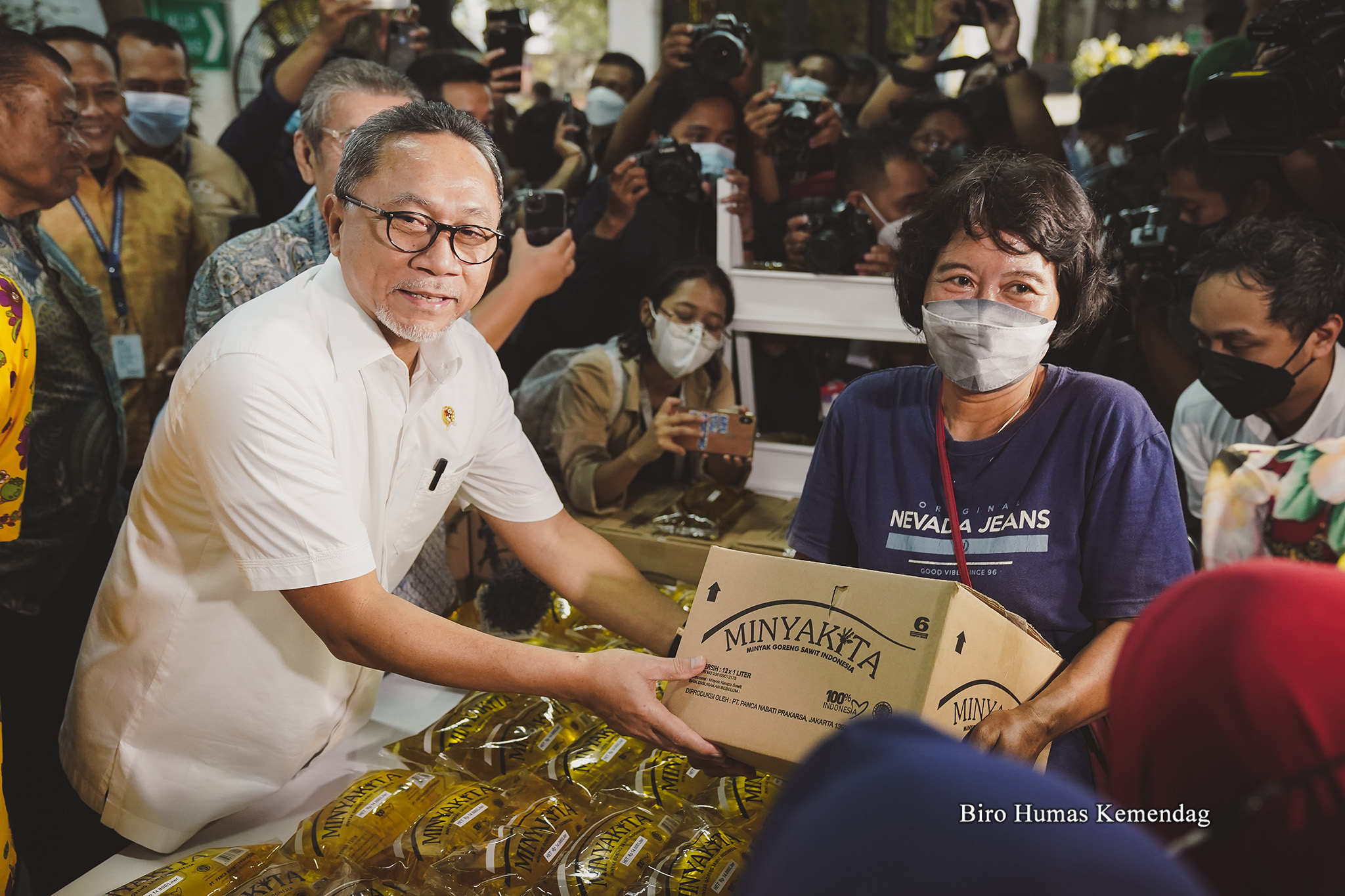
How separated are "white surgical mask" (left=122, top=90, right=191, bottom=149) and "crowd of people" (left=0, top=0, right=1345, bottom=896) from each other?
20 millimetres

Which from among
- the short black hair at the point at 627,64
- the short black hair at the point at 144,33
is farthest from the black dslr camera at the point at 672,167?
the short black hair at the point at 144,33

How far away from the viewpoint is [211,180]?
4.02 meters

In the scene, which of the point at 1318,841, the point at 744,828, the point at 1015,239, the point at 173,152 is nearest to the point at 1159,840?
the point at 1318,841

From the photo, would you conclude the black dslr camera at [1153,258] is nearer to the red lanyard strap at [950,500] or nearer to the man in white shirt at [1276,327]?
the man in white shirt at [1276,327]

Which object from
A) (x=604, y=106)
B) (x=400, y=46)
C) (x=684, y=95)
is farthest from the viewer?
(x=604, y=106)

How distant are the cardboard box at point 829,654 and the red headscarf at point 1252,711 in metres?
0.59

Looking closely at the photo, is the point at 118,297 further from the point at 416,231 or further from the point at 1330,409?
the point at 1330,409

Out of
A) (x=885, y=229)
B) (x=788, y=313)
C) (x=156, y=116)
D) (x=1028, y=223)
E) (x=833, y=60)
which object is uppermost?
(x=833, y=60)

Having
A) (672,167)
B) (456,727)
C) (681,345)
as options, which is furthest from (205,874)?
(672,167)

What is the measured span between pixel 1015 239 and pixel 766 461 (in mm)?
1608

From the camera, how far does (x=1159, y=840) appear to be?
0.62 metres

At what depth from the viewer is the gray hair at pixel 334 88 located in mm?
2367

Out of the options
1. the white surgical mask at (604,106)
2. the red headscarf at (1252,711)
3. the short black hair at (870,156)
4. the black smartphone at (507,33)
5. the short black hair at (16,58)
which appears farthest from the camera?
the white surgical mask at (604,106)

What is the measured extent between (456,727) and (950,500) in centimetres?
101
